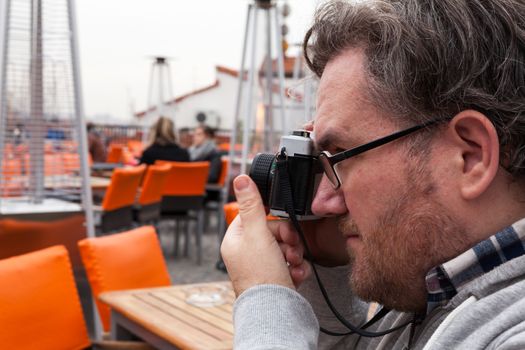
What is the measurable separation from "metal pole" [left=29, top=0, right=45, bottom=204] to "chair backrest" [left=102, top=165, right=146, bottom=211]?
55.7 inches

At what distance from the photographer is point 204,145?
7074mm

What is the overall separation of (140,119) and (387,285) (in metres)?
18.2

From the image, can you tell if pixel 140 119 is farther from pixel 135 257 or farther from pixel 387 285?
pixel 387 285

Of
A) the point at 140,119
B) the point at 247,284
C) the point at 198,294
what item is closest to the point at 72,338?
the point at 198,294

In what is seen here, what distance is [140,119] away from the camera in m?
18.6

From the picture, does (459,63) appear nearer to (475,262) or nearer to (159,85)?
(475,262)

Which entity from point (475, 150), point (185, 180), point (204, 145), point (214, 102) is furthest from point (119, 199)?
point (214, 102)

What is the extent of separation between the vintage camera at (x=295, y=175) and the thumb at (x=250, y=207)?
2cm

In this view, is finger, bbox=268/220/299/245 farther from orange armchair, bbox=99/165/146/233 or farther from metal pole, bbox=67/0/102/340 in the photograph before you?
orange armchair, bbox=99/165/146/233

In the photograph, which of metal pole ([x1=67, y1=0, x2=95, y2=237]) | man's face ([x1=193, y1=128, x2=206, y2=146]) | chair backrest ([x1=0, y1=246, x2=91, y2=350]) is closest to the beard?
chair backrest ([x1=0, y1=246, x2=91, y2=350])

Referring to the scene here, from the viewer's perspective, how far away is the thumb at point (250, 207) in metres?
1.02

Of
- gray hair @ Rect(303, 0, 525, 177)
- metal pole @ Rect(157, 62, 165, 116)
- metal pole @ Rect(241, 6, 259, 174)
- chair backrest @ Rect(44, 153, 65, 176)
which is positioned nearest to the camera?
gray hair @ Rect(303, 0, 525, 177)

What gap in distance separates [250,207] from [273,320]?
8.8 inches

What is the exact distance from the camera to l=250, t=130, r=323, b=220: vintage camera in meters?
1.01
